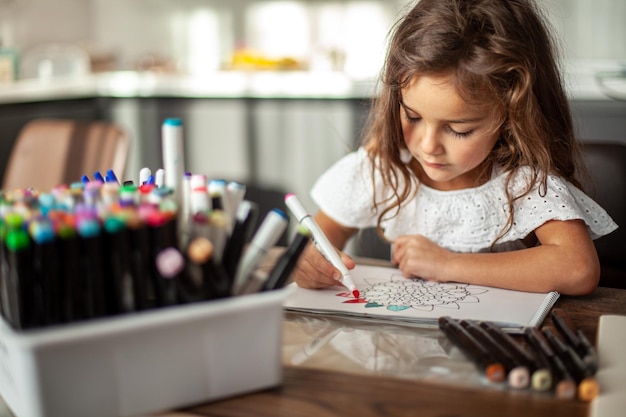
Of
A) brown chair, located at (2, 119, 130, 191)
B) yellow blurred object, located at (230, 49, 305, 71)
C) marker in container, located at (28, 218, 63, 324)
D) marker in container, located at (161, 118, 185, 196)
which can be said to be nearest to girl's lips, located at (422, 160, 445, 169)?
marker in container, located at (161, 118, 185, 196)

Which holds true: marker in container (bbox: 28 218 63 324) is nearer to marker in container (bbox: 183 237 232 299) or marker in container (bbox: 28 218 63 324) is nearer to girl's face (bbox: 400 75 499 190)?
marker in container (bbox: 183 237 232 299)

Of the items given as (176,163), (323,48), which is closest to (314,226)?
(176,163)

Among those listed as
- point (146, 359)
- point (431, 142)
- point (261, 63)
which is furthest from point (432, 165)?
point (261, 63)

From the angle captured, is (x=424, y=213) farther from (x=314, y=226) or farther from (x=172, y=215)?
(x=172, y=215)

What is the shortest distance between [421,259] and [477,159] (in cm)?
20

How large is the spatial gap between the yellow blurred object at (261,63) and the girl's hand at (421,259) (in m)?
2.20

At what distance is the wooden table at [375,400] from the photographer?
2.16 feet

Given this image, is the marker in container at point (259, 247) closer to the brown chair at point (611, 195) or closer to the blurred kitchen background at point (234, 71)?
the brown chair at point (611, 195)

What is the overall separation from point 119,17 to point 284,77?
1155 mm

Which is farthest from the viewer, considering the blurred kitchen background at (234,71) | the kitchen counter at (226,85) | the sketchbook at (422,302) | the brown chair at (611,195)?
the blurred kitchen background at (234,71)

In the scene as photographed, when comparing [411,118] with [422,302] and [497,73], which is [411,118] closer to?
[497,73]

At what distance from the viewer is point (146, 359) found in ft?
2.11

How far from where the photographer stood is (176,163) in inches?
30.3

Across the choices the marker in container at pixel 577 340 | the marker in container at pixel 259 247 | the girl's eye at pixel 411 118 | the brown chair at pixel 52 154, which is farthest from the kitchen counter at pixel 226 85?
the marker in container at pixel 259 247
